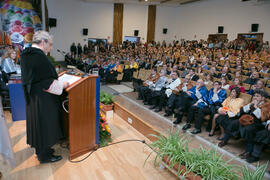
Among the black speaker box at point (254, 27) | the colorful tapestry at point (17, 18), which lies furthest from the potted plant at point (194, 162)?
the colorful tapestry at point (17, 18)

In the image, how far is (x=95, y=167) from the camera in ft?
6.87

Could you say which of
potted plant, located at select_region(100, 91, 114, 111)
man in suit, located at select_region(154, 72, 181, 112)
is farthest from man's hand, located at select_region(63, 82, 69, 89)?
man in suit, located at select_region(154, 72, 181, 112)

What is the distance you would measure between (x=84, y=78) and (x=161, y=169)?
1304mm

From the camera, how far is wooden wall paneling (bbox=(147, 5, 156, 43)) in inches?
621

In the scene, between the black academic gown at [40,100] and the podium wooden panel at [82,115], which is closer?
the black academic gown at [40,100]

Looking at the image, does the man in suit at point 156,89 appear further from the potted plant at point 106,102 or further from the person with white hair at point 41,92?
the person with white hair at point 41,92

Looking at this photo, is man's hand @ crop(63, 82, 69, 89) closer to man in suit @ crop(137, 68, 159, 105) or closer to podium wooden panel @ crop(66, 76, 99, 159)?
podium wooden panel @ crop(66, 76, 99, 159)

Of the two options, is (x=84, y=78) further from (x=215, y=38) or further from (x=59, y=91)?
(x=215, y=38)

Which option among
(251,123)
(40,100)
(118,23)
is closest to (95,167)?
(40,100)

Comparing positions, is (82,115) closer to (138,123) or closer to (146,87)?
(138,123)

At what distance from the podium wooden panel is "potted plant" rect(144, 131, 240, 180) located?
2.77 ft

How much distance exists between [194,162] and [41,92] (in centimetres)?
162

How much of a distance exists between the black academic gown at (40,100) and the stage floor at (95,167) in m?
0.27

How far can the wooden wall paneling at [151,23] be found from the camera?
51.7 ft
